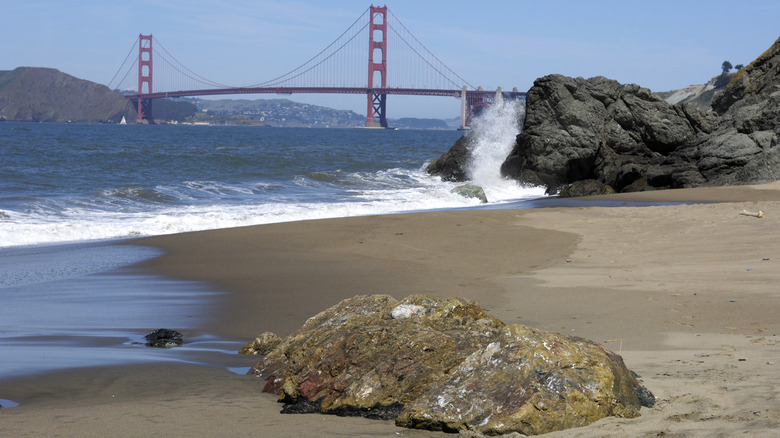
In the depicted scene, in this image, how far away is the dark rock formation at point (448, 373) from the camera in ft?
8.54

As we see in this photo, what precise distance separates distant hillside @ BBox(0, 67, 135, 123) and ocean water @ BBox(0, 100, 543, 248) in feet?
228

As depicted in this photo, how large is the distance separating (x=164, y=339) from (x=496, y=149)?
1784 cm

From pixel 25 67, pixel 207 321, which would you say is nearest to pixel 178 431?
pixel 207 321

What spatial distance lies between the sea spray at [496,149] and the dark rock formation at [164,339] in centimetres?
1286

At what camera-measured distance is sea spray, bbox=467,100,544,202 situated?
703 inches

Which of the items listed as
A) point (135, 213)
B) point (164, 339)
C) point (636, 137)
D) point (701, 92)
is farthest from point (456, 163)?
point (701, 92)

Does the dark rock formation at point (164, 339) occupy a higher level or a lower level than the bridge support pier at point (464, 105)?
lower

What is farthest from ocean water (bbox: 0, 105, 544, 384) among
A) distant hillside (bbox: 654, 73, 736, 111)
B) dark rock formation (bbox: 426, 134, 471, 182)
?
distant hillside (bbox: 654, 73, 736, 111)

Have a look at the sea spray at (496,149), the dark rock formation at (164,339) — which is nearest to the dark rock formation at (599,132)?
the sea spray at (496,149)

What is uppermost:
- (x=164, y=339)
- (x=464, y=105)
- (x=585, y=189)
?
(x=464, y=105)

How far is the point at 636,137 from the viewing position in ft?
55.7

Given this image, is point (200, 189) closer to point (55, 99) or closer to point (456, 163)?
point (456, 163)

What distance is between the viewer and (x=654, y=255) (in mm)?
6660

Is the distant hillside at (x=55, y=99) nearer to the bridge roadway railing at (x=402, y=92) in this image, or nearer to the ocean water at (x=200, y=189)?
the bridge roadway railing at (x=402, y=92)
